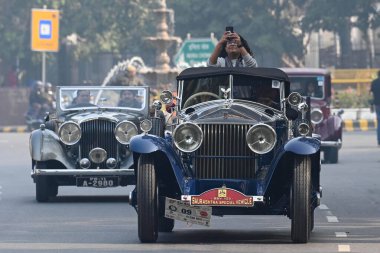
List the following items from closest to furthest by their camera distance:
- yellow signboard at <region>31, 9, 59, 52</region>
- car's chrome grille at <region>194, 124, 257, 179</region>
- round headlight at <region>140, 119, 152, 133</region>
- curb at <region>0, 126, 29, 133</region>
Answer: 1. car's chrome grille at <region>194, 124, 257, 179</region>
2. round headlight at <region>140, 119, 152, 133</region>
3. curb at <region>0, 126, 29, 133</region>
4. yellow signboard at <region>31, 9, 59, 52</region>

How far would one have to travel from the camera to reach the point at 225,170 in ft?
44.7

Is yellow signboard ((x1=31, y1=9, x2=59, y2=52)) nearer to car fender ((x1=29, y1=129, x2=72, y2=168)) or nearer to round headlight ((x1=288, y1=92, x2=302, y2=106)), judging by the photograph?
car fender ((x1=29, y1=129, x2=72, y2=168))

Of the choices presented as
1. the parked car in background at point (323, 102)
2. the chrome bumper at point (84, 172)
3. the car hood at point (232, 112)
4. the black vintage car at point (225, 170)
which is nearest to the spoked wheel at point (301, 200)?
the black vintage car at point (225, 170)

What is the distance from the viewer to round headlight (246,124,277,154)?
1346 centimetres

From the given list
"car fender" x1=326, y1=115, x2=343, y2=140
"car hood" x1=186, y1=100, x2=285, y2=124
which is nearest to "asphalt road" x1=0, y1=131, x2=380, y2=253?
"car hood" x1=186, y1=100, x2=285, y2=124

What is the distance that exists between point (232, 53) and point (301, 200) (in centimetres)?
259

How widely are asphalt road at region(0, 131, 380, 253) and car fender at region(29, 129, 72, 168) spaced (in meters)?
0.60

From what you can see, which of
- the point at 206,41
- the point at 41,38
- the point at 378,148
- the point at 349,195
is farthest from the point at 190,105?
the point at 41,38

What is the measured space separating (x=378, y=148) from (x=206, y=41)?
11.9m

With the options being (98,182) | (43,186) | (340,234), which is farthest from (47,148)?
(340,234)

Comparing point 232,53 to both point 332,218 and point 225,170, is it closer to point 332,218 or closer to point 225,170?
point 225,170

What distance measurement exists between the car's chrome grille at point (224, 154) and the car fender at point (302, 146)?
0.43m

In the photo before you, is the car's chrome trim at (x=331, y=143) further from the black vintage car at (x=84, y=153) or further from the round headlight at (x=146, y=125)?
the round headlight at (x=146, y=125)

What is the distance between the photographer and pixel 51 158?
19219 mm
